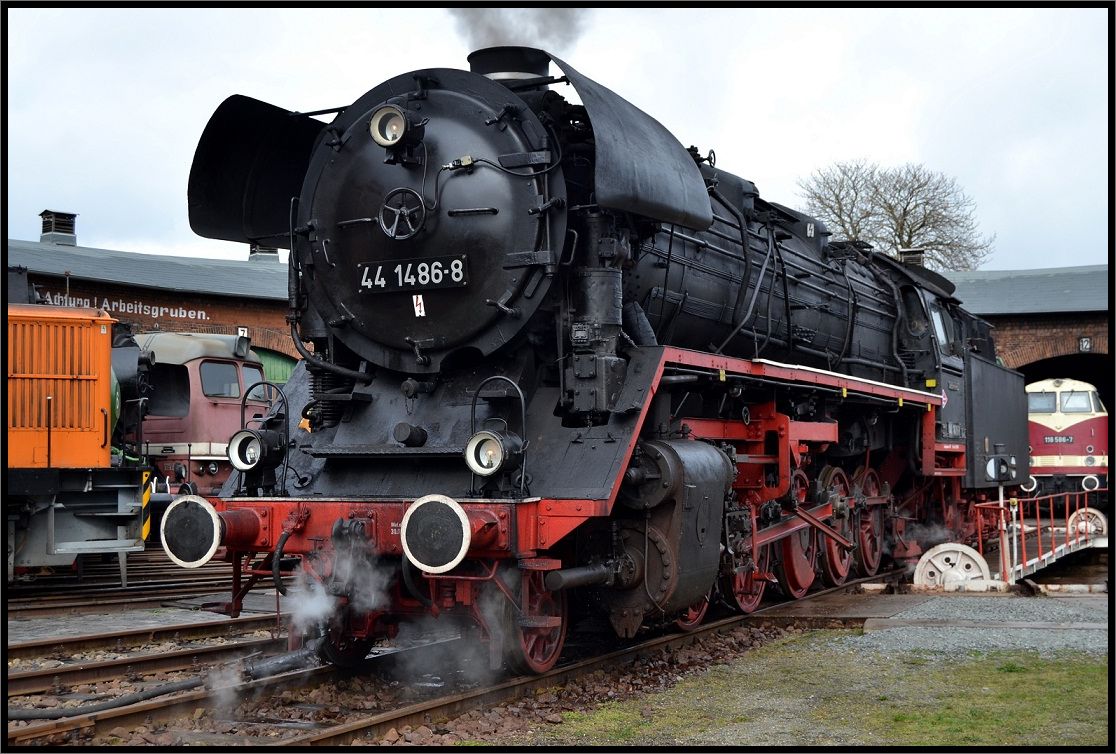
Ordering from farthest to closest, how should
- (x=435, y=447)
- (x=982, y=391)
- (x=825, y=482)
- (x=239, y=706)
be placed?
(x=982, y=391) < (x=825, y=482) < (x=435, y=447) < (x=239, y=706)

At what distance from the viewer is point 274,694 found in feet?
20.2

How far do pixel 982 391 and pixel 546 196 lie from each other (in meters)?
9.57

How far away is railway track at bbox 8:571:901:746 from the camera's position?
5205 mm

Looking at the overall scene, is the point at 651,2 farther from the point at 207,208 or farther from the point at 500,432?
the point at 207,208

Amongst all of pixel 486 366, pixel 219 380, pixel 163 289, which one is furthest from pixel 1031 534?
pixel 163 289

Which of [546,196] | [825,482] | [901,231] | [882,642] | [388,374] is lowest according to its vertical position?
[882,642]

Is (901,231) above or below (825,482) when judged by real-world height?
above

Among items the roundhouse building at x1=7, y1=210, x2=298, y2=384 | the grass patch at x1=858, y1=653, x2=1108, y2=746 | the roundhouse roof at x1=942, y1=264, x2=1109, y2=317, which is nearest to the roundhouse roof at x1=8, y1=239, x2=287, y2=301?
the roundhouse building at x1=7, y1=210, x2=298, y2=384

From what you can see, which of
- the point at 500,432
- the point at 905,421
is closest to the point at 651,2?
the point at 500,432

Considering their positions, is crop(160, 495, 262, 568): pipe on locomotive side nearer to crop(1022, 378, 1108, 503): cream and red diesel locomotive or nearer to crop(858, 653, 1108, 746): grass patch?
crop(858, 653, 1108, 746): grass patch

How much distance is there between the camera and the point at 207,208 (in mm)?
7488

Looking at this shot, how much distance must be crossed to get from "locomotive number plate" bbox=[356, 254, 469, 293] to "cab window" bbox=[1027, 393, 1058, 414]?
2046cm

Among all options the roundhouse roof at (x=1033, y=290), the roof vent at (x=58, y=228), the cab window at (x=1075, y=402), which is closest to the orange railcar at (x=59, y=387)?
the roof vent at (x=58, y=228)

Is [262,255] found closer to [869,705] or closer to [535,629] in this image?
[535,629]
